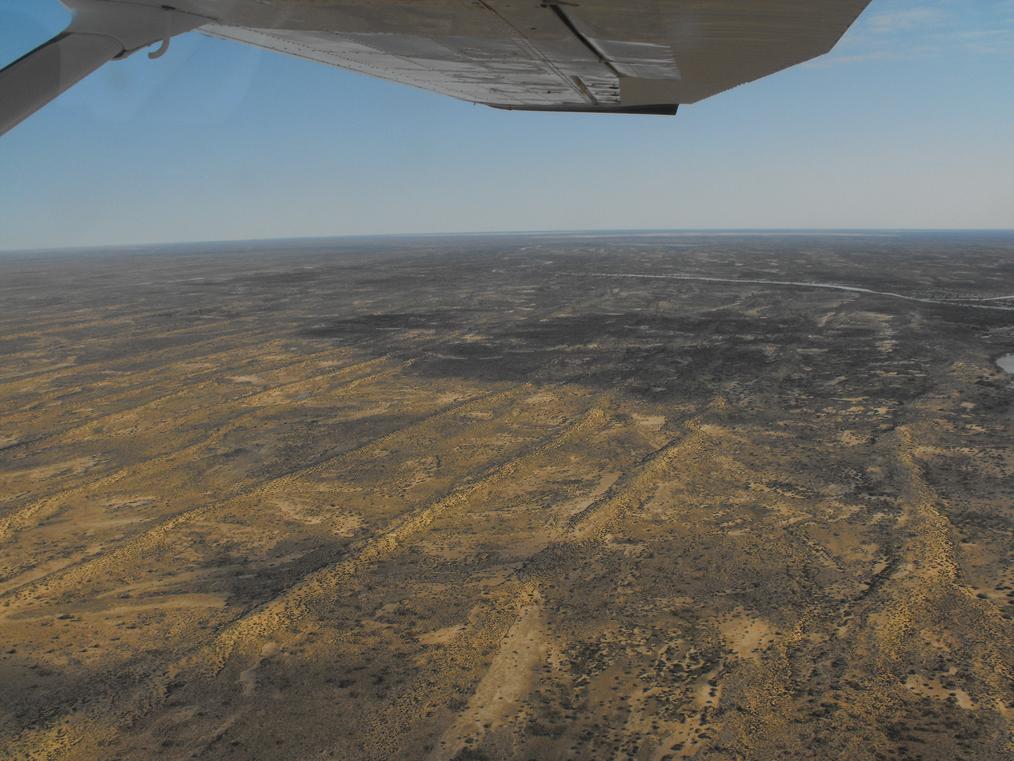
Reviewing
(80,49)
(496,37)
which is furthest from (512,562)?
(80,49)

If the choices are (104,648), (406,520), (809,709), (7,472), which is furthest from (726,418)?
(7,472)

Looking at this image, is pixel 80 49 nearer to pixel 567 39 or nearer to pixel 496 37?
pixel 496 37

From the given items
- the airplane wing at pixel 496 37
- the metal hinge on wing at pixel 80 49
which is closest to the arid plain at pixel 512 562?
the metal hinge on wing at pixel 80 49

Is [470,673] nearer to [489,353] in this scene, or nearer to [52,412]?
[52,412]

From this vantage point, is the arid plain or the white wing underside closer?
the white wing underside

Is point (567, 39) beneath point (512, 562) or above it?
above

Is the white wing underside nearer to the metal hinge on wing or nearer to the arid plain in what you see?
the metal hinge on wing

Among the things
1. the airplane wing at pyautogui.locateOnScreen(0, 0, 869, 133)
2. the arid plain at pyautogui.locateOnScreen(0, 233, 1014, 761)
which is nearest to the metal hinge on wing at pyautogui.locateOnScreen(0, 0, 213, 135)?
the airplane wing at pyautogui.locateOnScreen(0, 0, 869, 133)
